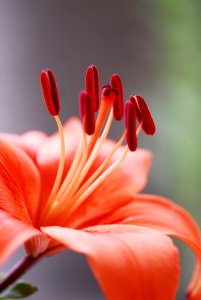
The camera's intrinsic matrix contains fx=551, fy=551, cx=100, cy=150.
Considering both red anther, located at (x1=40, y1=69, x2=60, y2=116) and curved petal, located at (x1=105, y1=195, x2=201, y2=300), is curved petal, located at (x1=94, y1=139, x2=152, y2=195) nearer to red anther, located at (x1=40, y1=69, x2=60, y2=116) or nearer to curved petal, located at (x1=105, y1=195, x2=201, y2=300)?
curved petal, located at (x1=105, y1=195, x2=201, y2=300)

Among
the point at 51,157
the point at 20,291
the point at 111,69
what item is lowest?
the point at 20,291

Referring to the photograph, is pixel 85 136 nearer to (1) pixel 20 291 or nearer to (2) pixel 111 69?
(1) pixel 20 291

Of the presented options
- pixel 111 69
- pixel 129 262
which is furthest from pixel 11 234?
pixel 111 69

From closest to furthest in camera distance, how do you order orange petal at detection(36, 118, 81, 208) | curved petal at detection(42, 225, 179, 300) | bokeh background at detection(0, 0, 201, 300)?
curved petal at detection(42, 225, 179, 300) → orange petal at detection(36, 118, 81, 208) → bokeh background at detection(0, 0, 201, 300)

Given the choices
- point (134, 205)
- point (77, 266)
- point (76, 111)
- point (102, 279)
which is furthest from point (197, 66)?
point (102, 279)

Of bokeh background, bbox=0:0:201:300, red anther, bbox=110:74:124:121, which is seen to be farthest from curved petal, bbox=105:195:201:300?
bokeh background, bbox=0:0:201:300

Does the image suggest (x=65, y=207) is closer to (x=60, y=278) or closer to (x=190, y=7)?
(x=60, y=278)
